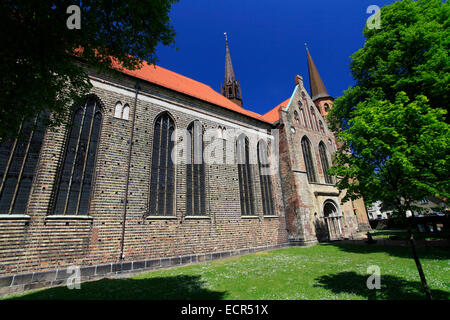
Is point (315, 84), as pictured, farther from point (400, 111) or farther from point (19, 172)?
point (19, 172)

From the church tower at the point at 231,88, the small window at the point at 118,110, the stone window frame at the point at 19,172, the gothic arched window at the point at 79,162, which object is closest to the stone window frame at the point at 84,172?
the gothic arched window at the point at 79,162

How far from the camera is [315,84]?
2627cm

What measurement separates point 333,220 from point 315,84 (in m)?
18.7

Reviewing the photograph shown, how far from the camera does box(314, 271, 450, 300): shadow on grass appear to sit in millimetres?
4242

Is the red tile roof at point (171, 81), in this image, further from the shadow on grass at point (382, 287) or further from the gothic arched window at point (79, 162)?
the shadow on grass at point (382, 287)

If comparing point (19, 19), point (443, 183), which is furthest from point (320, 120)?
point (19, 19)

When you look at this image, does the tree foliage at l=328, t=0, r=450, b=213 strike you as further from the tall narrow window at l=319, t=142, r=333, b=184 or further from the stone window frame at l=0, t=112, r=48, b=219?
the stone window frame at l=0, t=112, r=48, b=219

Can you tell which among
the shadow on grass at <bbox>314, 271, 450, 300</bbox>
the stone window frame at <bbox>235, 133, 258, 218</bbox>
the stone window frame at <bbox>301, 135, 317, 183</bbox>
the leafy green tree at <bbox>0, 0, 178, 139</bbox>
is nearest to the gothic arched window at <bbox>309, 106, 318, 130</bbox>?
the stone window frame at <bbox>301, 135, 317, 183</bbox>

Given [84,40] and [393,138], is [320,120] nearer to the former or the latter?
[393,138]

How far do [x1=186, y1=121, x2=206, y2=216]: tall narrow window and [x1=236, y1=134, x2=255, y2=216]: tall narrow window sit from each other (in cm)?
288

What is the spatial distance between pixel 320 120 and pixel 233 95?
966 centimetres

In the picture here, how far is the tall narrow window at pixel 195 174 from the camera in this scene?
34.1 feet

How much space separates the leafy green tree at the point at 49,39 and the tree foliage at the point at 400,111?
A: 6.58 metres

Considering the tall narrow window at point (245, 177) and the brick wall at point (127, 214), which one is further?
the tall narrow window at point (245, 177)
